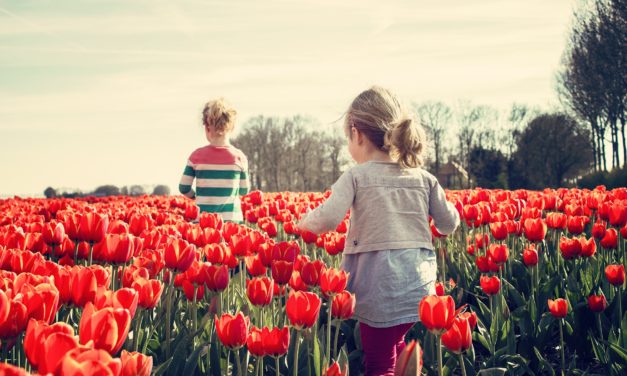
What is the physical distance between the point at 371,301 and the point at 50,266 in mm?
1760

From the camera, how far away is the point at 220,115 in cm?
652

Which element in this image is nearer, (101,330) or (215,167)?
(101,330)

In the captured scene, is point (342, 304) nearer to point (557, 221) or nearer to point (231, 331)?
point (231, 331)

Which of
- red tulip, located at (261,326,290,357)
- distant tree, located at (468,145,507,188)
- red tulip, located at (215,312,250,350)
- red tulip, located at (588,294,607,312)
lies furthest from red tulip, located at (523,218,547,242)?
distant tree, located at (468,145,507,188)

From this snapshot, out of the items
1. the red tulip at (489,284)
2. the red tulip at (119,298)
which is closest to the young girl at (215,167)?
the red tulip at (489,284)

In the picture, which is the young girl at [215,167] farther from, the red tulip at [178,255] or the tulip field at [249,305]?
the red tulip at [178,255]

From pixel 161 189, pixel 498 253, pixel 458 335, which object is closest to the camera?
pixel 458 335

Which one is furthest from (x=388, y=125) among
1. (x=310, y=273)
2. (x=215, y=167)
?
(x=215, y=167)

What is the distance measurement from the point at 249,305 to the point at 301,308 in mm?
1513

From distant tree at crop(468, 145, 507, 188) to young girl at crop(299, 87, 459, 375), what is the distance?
4471 cm

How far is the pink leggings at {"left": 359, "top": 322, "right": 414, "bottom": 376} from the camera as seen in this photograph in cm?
349

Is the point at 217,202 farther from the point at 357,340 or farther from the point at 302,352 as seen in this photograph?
the point at 302,352

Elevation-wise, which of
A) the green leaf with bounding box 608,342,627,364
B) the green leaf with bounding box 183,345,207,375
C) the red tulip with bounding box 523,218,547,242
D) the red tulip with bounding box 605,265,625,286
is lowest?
the green leaf with bounding box 608,342,627,364

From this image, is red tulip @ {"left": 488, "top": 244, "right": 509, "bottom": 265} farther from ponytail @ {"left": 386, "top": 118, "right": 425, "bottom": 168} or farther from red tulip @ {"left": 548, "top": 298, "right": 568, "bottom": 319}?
ponytail @ {"left": 386, "top": 118, "right": 425, "bottom": 168}
